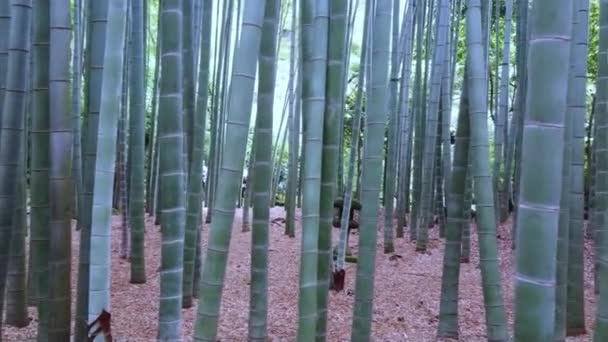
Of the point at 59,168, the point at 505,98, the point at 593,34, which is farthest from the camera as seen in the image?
the point at 593,34

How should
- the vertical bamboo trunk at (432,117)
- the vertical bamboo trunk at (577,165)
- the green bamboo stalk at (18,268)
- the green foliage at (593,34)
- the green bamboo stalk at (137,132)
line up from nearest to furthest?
the vertical bamboo trunk at (577,165) < the green bamboo stalk at (18,268) < the green bamboo stalk at (137,132) < the vertical bamboo trunk at (432,117) < the green foliage at (593,34)

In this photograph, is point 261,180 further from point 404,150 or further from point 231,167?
point 404,150

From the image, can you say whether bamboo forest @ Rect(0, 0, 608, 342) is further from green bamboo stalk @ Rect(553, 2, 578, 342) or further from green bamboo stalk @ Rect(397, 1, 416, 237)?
green bamboo stalk @ Rect(397, 1, 416, 237)

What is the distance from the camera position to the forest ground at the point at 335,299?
11.0 feet

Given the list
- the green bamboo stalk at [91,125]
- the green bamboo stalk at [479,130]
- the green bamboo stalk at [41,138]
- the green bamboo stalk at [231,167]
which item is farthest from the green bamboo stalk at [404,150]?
the green bamboo stalk at [231,167]

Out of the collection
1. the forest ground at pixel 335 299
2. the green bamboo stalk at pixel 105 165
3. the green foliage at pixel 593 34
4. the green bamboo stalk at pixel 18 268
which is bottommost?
the forest ground at pixel 335 299

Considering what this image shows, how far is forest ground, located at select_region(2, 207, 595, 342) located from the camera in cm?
334

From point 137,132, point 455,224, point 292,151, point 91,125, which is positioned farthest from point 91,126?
point 292,151

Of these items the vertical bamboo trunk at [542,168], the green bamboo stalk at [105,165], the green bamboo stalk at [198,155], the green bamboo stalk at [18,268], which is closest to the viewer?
the vertical bamboo trunk at [542,168]

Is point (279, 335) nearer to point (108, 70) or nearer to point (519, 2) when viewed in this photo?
point (108, 70)

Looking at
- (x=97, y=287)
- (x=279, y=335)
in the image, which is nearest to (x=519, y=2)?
(x=279, y=335)

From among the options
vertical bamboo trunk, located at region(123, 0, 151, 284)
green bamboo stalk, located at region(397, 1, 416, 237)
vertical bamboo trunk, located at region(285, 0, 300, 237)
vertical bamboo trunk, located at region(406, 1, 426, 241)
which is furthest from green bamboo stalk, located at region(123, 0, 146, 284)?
vertical bamboo trunk, located at region(406, 1, 426, 241)

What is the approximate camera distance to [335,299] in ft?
13.3

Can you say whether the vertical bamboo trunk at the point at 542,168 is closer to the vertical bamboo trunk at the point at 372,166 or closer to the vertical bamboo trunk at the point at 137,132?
the vertical bamboo trunk at the point at 372,166
